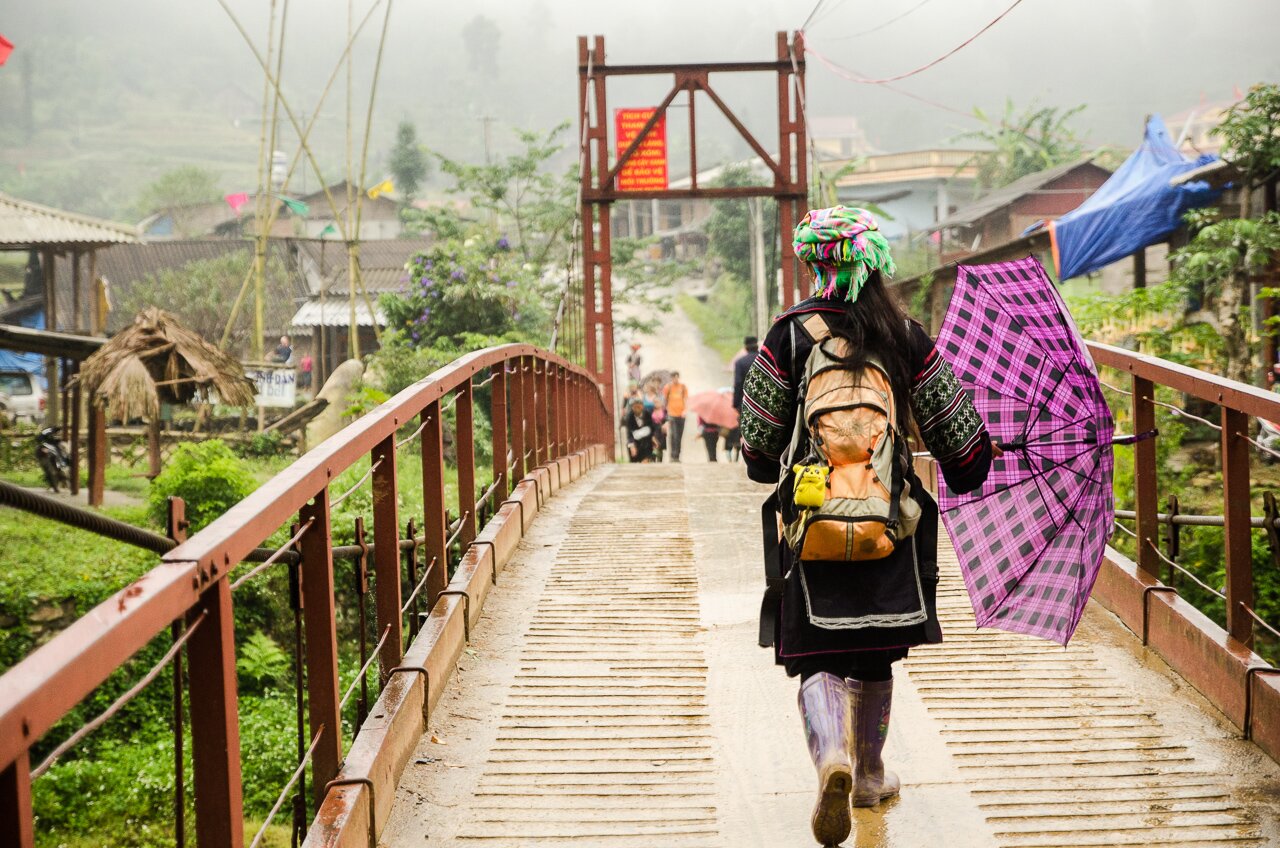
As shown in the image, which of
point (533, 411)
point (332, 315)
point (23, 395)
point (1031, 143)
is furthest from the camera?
point (1031, 143)

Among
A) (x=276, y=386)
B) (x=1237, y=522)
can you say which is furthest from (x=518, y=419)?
(x=276, y=386)

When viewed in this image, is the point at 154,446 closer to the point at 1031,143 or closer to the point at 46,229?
the point at 46,229

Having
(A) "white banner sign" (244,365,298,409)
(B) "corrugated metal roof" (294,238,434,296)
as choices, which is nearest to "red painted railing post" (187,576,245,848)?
(A) "white banner sign" (244,365,298,409)

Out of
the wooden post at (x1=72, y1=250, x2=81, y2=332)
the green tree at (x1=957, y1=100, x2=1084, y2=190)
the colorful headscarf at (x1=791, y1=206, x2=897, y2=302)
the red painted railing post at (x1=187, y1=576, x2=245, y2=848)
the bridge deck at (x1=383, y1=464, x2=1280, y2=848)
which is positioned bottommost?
the bridge deck at (x1=383, y1=464, x2=1280, y2=848)

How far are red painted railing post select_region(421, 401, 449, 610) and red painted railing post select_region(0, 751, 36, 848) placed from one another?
271cm

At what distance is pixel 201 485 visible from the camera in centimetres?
1034

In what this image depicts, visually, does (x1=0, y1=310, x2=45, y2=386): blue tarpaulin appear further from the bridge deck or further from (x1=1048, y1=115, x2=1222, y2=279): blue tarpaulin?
the bridge deck

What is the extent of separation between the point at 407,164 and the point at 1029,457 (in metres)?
43.7

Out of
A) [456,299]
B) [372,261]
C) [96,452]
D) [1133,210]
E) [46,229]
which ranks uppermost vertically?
[372,261]

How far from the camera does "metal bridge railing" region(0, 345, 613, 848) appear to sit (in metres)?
1.38

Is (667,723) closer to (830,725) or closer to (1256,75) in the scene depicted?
(830,725)

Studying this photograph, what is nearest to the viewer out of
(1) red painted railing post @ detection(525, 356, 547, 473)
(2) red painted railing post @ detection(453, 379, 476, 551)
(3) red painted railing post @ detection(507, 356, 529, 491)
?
(2) red painted railing post @ detection(453, 379, 476, 551)

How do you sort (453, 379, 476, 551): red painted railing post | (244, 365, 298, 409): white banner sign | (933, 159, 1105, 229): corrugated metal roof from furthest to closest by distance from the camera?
1. (933, 159, 1105, 229): corrugated metal roof
2. (244, 365, 298, 409): white banner sign
3. (453, 379, 476, 551): red painted railing post

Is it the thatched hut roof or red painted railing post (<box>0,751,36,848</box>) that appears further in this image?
the thatched hut roof
